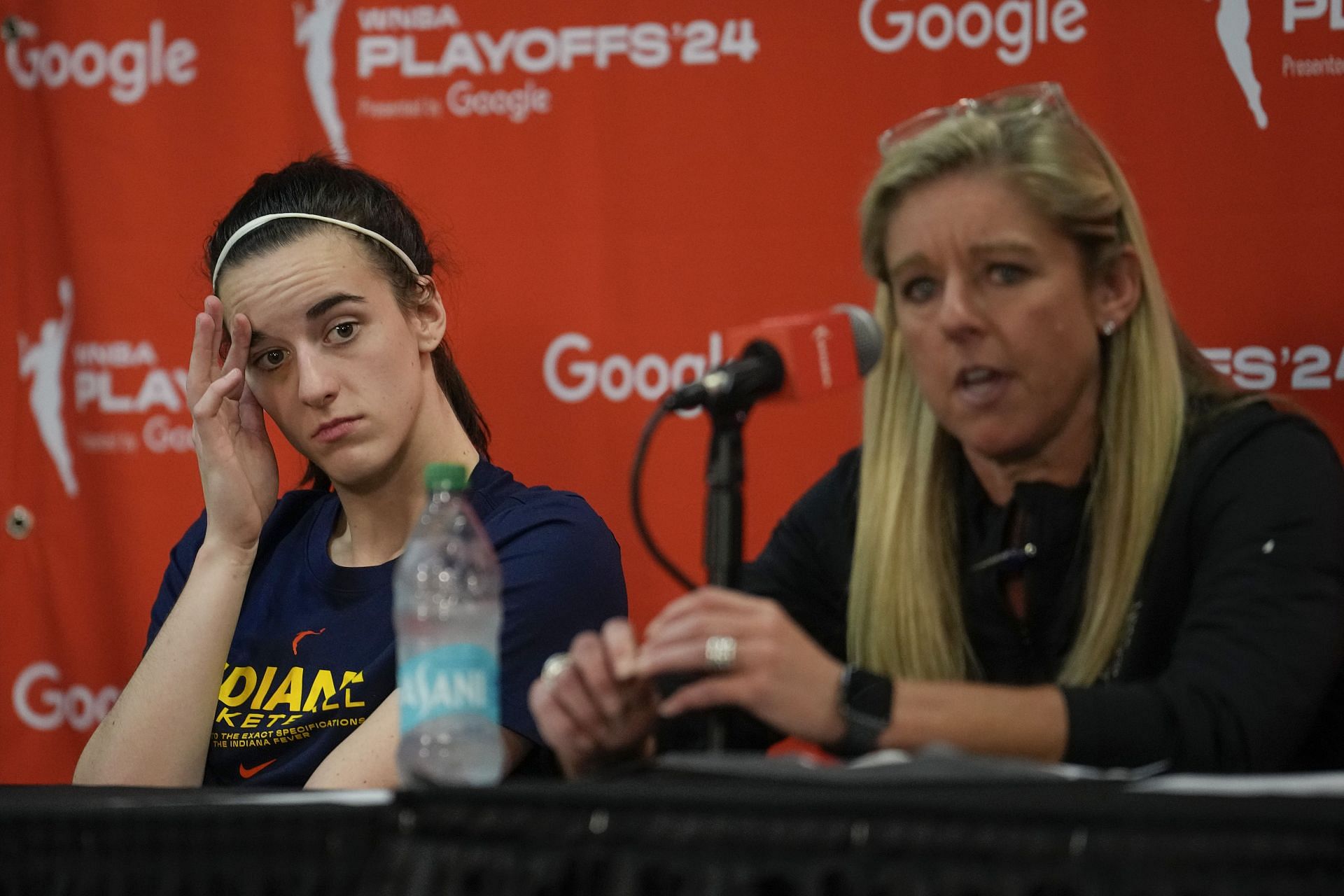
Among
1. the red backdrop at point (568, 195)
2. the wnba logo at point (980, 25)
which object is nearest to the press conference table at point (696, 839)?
the red backdrop at point (568, 195)

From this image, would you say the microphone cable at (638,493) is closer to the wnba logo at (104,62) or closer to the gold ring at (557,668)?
the gold ring at (557,668)

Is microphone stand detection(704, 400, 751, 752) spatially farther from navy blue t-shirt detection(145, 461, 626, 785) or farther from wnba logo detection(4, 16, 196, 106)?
wnba logo detection(4, 16, 196, 106)

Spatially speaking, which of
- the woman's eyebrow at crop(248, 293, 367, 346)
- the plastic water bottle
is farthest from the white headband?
the plastic water bottle

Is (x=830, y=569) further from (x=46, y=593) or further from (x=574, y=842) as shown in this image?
(x=46, y=593)

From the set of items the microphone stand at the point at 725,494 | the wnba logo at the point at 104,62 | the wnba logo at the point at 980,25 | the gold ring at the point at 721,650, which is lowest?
the gold ring at the point at 721,650

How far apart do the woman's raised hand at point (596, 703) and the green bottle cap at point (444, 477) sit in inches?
6.7

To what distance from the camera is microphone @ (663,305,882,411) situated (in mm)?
1129

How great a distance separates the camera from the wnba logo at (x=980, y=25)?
2.11m

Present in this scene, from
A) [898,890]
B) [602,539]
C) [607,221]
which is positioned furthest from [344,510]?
[898,890]

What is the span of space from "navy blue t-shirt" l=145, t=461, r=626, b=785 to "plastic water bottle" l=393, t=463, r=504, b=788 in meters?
0.28

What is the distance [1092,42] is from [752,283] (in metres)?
0.60

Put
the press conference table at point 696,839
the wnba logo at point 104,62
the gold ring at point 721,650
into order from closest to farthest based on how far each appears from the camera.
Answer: the press conference table at point 696,839 → the gold ring at point 721,650 → the wnba logo at point 104,62

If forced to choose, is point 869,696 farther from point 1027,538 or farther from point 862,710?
point 1027,538

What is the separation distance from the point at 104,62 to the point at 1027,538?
1.79 metres
